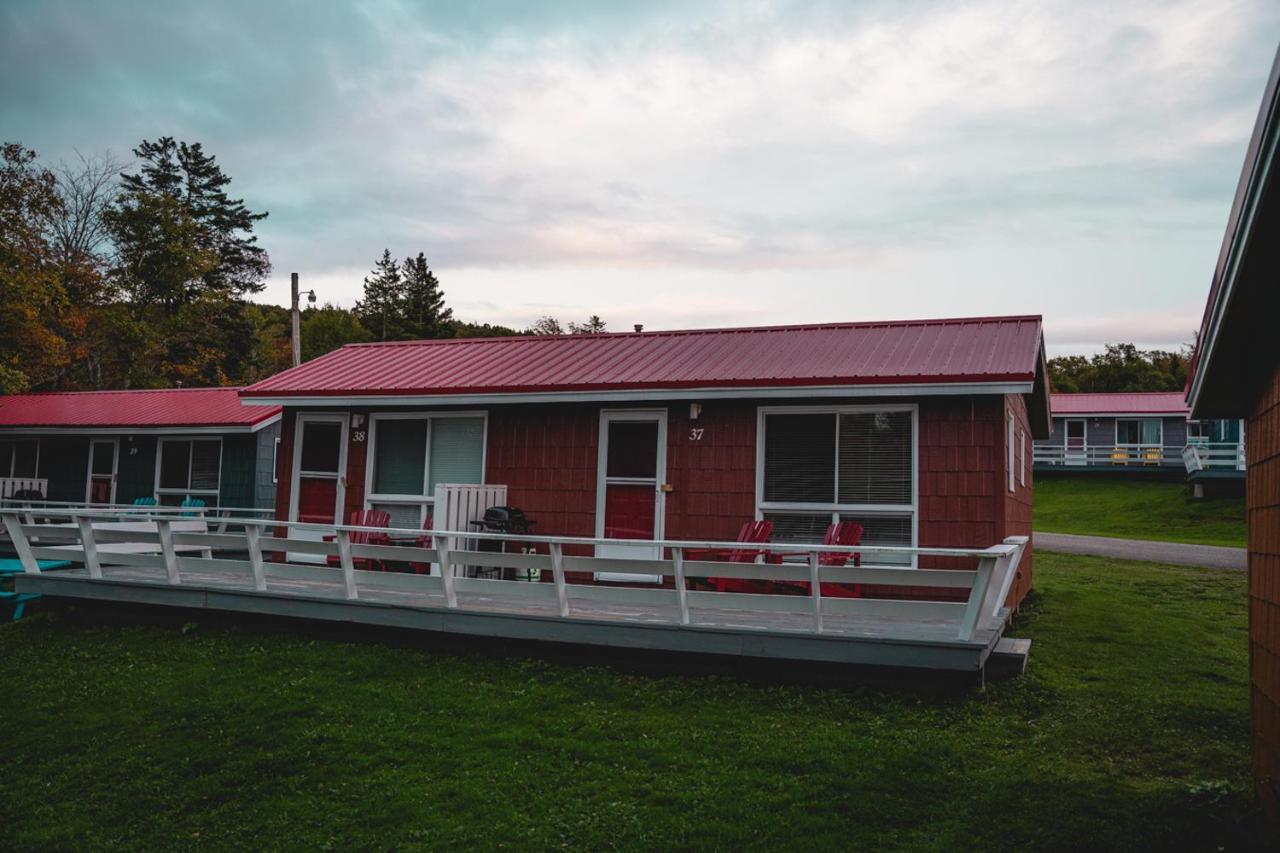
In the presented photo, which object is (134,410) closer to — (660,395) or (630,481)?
(630,481)

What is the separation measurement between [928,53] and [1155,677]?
799 cm

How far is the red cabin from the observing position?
998 cm

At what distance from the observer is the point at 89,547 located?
10781 millimetres

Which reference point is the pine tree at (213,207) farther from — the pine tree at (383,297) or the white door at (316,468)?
the white door at (316,468)

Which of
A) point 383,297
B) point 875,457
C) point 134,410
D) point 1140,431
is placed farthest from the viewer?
point 383,297

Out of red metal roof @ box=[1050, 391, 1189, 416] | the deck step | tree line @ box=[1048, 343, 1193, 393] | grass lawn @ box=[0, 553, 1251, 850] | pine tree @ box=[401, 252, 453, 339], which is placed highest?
pine tree @ box=[401, 252, 453, 339]

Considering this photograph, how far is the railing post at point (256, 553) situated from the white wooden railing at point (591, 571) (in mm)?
13

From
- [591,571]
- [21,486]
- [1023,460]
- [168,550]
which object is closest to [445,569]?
[591,571]

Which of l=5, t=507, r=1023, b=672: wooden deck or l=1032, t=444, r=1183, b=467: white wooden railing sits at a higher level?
l=1032, t=444, r=1183, b=467: white wooden railing

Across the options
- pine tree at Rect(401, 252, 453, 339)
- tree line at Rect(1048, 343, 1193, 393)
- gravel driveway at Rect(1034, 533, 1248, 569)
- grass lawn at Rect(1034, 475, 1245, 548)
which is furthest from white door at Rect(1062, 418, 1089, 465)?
pine tree at Rect(401, 252, 453, 339)

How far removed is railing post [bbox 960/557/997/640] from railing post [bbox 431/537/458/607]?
4.45 m

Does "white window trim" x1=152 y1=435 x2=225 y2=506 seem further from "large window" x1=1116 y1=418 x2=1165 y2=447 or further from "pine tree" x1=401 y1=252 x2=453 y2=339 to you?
"pine tree" x1=401 y1=252 x2=453 y2=339

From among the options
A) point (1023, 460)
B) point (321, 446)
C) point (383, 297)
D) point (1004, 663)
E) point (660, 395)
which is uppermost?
point (383, 297)

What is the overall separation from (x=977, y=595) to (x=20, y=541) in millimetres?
9772
